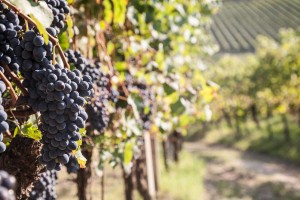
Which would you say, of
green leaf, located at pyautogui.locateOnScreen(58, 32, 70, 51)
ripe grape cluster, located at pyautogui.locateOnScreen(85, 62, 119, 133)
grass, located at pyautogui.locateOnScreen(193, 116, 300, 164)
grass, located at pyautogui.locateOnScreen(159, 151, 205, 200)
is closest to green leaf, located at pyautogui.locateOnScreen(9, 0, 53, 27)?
green leaf, located at pyautogui.locateOnScreen(58, 32, 70, 51)

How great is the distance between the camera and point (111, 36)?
9.70 ft

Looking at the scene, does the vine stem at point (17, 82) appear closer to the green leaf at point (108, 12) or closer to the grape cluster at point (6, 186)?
the grape cluster at point (6, 186)

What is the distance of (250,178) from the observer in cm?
1131

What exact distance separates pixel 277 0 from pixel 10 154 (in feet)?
200

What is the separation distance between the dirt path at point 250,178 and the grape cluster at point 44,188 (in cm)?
711

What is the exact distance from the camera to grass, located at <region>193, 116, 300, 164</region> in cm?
1488

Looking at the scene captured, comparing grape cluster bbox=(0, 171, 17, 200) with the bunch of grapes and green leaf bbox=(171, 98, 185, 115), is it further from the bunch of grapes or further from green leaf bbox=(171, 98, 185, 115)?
green leaf bbox=(171, 98, 185, 115)

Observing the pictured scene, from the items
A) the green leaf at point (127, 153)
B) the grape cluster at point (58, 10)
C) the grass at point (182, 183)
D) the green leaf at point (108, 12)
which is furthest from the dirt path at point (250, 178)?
the grape cluster at point (58, 10)

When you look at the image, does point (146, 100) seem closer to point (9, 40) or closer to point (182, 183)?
point (9, 40)

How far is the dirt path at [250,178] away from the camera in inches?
363

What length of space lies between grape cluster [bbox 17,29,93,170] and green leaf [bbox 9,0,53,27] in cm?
6

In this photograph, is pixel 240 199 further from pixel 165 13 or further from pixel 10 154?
pixel 10 154

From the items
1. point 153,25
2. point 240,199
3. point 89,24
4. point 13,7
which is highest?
point 153,25

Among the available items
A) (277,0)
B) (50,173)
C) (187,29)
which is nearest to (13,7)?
(50,173)
